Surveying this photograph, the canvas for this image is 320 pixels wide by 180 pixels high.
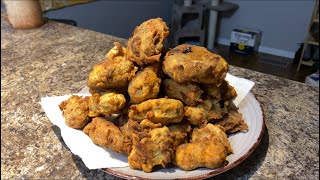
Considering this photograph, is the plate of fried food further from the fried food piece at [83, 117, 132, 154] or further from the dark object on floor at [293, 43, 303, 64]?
the dark object on floor at [293, 43, 303, 64]

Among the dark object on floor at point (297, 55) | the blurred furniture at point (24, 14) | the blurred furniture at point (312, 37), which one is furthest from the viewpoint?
the dark object on floor at point (297, 55)

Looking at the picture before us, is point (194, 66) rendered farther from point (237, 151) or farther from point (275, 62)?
point (275, 62)

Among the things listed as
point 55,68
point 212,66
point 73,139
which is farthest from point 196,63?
point 55,68

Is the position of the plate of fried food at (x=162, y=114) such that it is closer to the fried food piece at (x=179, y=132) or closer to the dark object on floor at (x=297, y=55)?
the fried food piece at (x=179, y=132)

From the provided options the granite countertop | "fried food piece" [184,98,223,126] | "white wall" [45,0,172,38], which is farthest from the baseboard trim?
"fried food piece" [184,98,223,126]

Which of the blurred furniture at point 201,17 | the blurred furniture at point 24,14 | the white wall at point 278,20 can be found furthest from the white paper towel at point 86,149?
the white wall at point 278,20

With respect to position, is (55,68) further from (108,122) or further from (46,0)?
(46,0)
